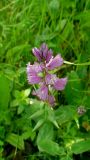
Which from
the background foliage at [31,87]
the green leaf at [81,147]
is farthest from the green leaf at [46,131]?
the green leaf at [81,147]

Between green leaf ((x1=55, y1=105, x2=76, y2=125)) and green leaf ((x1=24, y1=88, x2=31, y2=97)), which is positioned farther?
green leaf ((x1=24, y1=88, x2=31, y2=97))

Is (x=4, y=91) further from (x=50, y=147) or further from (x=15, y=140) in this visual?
(x=50, y=147)

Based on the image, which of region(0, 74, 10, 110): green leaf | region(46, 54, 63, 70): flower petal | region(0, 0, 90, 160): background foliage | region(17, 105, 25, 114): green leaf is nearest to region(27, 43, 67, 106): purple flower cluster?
region(46, 54, 63, 70): flower petal

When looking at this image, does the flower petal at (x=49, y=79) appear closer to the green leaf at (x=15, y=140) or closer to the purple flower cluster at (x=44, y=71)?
the purple flower cluster at (x=44, y=71)

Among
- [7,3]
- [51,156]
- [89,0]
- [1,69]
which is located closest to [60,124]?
[51,156]

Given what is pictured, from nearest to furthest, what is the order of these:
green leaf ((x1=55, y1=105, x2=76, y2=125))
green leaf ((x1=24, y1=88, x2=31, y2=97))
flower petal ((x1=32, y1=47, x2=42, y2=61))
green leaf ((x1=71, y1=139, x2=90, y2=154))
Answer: flower petal ((x1=32, y1=47, x2=42, y2=61)) < green leaf ((x1=71, y1=139, x2=90, y2=154)) < green leaf ((x1=55, y1=105, x2=76, y2=125)) < green leaf ((x1=24, y1=88, x2=31, y2=97))

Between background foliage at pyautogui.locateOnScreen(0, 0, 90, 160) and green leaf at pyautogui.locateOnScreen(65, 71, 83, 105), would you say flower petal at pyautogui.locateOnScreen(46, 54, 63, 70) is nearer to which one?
background foliage at pyautogui.locateOnScreen(0, 0, 90, 160)

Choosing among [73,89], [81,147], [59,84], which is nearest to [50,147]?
[81,147]
